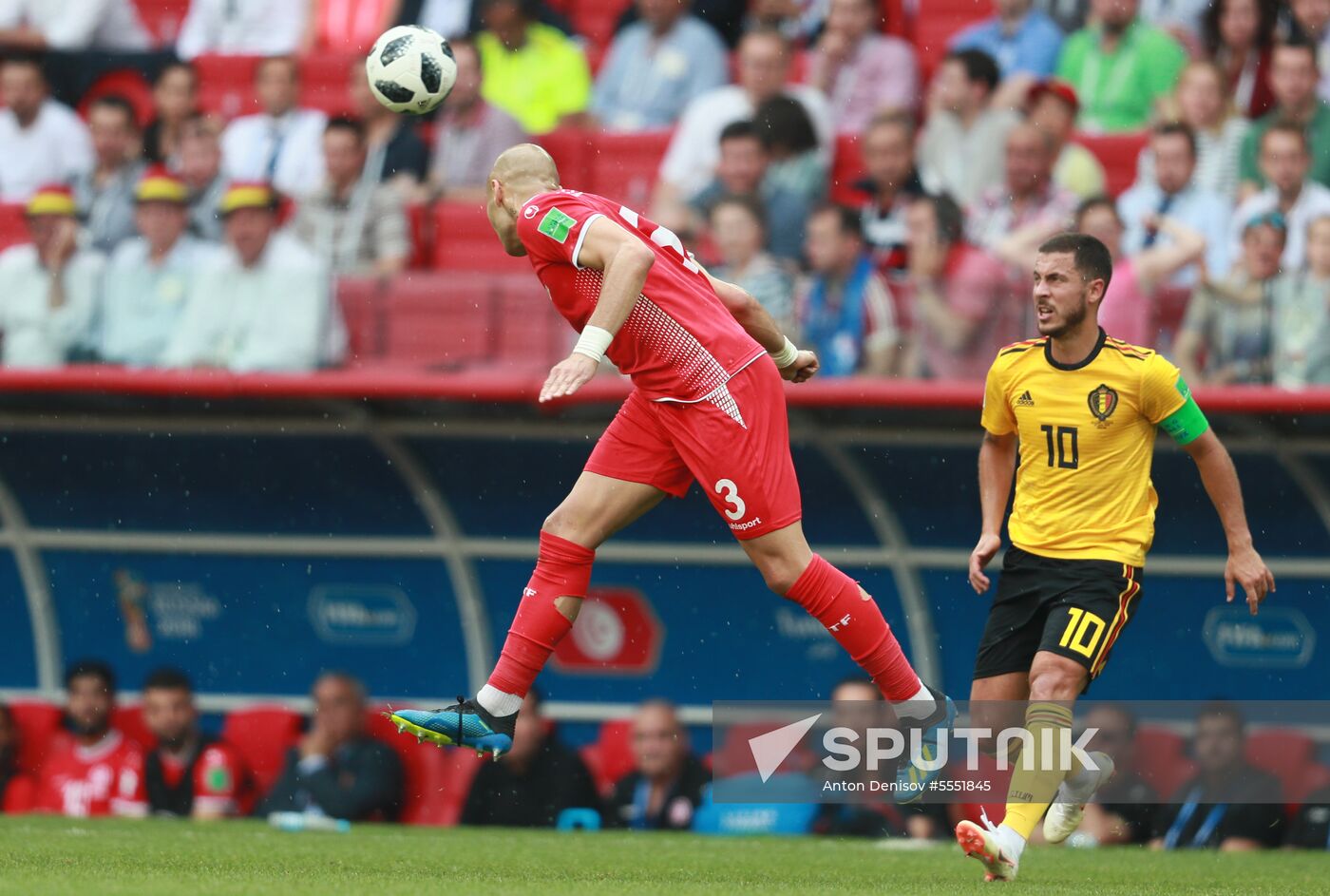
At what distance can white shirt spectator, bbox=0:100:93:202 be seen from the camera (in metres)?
13.6

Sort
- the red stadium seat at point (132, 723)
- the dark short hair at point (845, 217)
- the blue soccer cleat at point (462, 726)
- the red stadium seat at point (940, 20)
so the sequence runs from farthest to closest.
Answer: the red stadium seat at point (940, 20), the red stadium seat at point (132, 723), the dark short hair at point (845, 217), the blue soccer cleat at point (462, 726)

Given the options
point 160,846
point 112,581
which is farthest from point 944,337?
point 112,581

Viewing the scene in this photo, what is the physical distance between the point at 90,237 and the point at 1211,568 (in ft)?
21.1

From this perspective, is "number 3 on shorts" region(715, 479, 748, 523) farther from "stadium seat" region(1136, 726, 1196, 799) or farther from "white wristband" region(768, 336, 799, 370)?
"stadium seat" region(1136, 726, 1196, 799)

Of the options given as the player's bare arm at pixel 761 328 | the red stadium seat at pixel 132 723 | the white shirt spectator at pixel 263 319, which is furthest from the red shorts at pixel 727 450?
the red stadium seat at pixel 132 723

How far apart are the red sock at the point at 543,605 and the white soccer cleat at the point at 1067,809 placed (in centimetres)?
176

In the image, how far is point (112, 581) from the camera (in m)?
13.2

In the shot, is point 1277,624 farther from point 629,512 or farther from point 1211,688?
point 629,512

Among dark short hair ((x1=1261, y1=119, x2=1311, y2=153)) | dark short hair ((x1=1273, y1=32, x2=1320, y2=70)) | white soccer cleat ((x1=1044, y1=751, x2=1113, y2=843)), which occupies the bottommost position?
white soccer cleat ((x1=1044, y1=751, x2=1113, y2=843))

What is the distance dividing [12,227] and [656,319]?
659cm

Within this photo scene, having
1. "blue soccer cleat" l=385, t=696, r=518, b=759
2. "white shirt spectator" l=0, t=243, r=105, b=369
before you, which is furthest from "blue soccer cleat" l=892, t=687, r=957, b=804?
"white shirt spectator" l=0, t=243, r=105, b=369

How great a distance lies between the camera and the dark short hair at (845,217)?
1076 cm

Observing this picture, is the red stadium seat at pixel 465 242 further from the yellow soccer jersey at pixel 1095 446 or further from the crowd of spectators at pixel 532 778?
the yellow soccer jersey at pixel 1095 446

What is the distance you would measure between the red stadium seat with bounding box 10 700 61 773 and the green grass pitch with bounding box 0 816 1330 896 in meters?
→ 2.53
